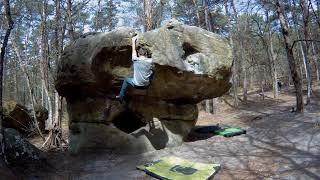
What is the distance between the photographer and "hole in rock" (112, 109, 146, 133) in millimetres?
11773

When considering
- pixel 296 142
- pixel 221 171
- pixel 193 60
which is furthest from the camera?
pixel 193 60

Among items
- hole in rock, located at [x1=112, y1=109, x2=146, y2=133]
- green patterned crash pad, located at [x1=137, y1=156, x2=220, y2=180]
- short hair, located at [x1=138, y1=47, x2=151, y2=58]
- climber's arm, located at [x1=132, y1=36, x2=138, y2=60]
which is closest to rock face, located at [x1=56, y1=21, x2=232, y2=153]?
short hair, located at [x1=138, y1=47, x2=151, y2=58]

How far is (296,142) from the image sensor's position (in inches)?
375

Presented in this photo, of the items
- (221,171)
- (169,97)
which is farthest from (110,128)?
(221,171)

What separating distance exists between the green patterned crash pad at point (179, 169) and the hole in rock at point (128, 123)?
3.22 m

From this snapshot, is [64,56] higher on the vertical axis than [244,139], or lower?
higher

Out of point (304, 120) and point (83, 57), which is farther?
point (304, 120)

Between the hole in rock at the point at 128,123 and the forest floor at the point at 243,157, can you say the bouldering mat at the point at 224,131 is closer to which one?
the forest floor at the point at 243,157

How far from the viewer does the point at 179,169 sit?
8039mm

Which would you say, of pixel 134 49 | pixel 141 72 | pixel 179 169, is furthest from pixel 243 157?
pixel 134 49

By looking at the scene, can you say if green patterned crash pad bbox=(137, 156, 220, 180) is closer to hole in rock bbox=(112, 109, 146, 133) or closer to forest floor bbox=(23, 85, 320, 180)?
forest floor bbox=(23, 85, 320, 180)

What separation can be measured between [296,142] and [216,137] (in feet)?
9.20

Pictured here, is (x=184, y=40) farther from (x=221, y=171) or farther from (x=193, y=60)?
(x=221, y=171)

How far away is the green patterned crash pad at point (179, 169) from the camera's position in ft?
24.6
